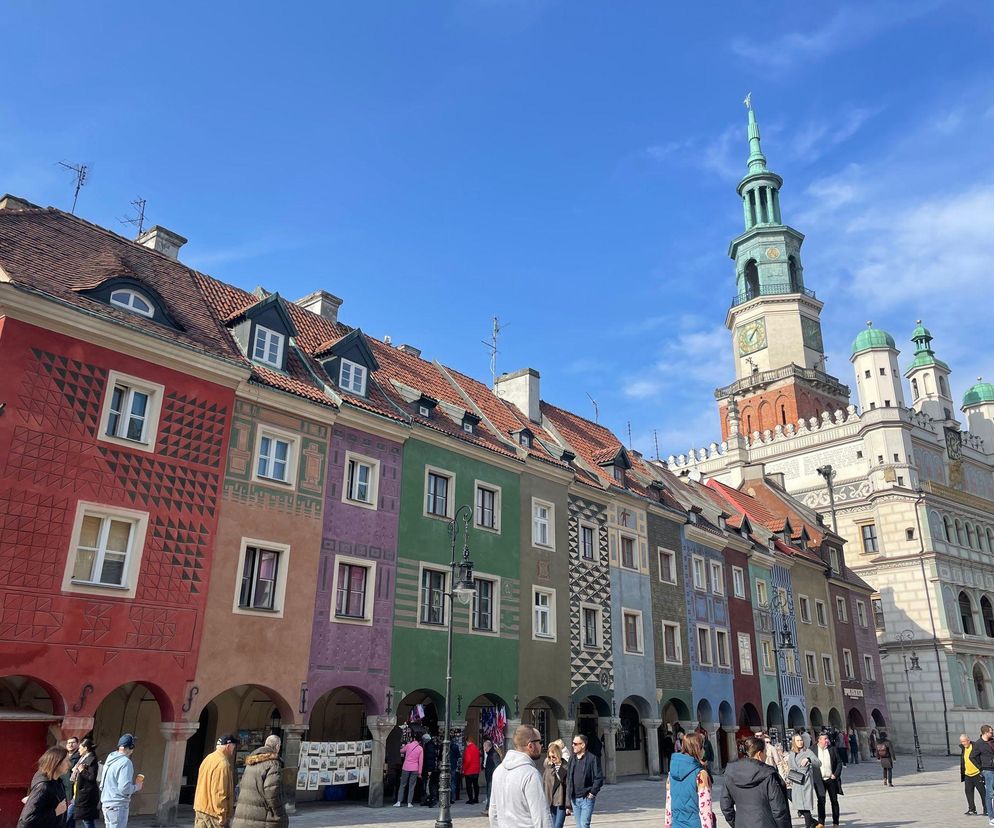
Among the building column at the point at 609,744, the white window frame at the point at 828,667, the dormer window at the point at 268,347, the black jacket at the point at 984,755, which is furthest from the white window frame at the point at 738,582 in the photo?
the dormer window at the point at 268,347

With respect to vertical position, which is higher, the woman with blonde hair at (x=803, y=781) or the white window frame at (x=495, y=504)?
the white window frame at (x=495, y=504)

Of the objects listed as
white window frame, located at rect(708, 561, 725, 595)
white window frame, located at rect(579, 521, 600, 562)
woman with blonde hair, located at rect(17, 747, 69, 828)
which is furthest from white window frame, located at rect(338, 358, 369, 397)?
white window frame, located at rect(708, 561, 725, 595)

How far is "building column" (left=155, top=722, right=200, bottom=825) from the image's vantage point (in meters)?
16.7

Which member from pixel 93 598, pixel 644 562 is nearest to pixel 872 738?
pixel 644 562

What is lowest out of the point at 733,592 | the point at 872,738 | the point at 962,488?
the point at 872,738

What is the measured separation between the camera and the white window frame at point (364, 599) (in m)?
21.2

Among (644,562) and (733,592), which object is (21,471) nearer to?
(644,562)

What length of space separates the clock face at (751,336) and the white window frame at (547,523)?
50.1 metres

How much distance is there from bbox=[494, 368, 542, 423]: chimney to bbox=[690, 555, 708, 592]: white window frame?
9.20 meters

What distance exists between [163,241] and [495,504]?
12680 mm

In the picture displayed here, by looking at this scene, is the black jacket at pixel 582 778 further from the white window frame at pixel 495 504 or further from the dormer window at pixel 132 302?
the dormer window at pixel 132 302

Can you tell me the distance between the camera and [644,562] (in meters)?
33.1

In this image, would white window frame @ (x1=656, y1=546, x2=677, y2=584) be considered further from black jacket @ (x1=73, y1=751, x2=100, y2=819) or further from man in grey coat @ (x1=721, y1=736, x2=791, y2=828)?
man in grey coat @ (x1=721, y1=736, x2=791, y2=828)

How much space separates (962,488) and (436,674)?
5511cm
